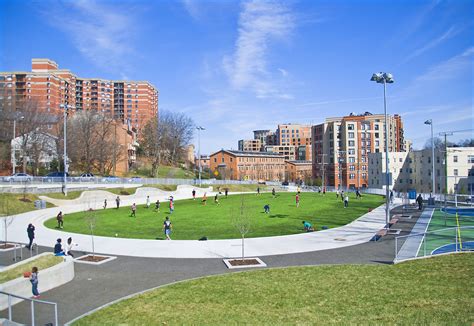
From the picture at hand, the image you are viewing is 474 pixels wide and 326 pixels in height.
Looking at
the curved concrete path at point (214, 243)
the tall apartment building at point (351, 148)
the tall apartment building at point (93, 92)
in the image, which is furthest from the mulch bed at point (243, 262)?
the tall apartment building at point (93, 92)

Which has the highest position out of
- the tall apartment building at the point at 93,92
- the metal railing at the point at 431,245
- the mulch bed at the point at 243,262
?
the tall apartment building at the point at 93,92

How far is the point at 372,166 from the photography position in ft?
291

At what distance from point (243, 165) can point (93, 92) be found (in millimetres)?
61156

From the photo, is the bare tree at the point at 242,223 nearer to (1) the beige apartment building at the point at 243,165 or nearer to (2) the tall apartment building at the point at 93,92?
(1) the beige apartment building at the point at 243,165

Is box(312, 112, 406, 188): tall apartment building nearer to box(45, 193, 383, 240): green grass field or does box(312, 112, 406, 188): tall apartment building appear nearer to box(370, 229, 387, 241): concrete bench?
box(45, 193, 383, 240): green grass field

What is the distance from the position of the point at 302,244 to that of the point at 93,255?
1083 centimetres

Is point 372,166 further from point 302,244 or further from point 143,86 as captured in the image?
point 143,86

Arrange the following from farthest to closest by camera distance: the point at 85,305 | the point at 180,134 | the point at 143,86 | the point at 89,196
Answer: the point at 143,86, the point at 180,134, the point at 89,196, the point at 85,305

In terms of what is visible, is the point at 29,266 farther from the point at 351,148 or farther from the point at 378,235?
the point at 351,148

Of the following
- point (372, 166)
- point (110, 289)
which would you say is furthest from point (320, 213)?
point (372, 166)

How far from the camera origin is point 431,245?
17.1 meters

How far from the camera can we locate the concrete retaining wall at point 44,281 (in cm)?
1173

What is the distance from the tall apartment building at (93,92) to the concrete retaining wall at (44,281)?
103 metres

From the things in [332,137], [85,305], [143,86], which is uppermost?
[143,86]
